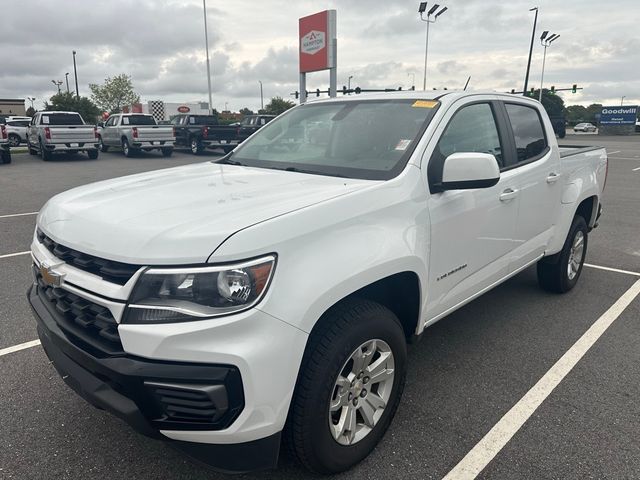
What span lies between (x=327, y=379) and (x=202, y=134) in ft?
68.6

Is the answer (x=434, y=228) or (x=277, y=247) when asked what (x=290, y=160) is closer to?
(x=434, y=228)

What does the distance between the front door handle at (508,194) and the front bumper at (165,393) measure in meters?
2.21

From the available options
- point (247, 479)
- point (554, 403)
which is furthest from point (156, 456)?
point (554, 403)

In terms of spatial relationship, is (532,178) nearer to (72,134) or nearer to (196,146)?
(72,134)

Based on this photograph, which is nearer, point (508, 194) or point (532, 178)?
point (508, 194)

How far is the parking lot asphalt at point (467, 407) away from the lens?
248 centimetres

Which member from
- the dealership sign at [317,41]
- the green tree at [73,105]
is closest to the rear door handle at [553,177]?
the dealership sign at [317,41]

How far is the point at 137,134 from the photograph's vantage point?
20.5 m

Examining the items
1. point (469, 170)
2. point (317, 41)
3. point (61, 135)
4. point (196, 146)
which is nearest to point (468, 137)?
point (469, 170)

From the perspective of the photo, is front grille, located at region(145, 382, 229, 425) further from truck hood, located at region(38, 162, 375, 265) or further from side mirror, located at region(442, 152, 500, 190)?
side mirror, located at region(442, 152, 500, 190)

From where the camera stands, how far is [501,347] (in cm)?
376

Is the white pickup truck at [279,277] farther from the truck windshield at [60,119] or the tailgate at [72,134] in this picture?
the truck windshield at [60,119]

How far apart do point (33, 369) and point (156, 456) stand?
141 centimetres

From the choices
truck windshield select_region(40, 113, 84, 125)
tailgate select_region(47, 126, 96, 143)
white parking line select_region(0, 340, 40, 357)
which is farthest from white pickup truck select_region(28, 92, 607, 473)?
truck windshield select_region(40, 113, 84, 125)
